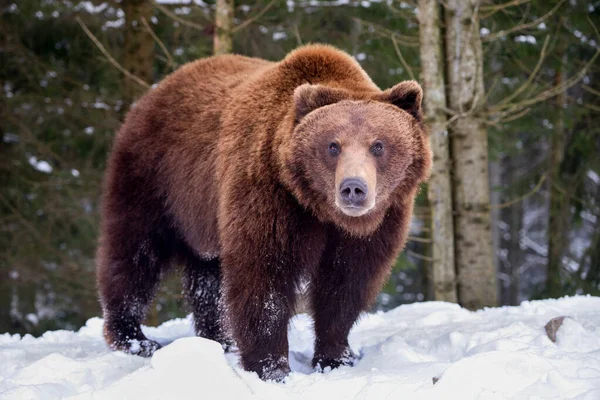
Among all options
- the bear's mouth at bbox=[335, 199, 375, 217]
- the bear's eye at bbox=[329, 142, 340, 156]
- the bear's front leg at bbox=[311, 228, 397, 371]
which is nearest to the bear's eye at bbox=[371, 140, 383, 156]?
the bear's eye at bbox=[329, 142, 340, 156]

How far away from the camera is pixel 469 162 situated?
288 inches

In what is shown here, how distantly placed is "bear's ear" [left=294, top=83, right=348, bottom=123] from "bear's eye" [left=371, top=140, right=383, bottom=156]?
426mm

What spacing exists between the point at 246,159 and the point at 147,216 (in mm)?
1440

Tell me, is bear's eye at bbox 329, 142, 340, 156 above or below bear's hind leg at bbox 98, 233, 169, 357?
above

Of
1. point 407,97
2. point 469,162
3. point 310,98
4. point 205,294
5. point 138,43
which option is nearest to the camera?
point 310,98

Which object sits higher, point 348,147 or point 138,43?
point 348,147

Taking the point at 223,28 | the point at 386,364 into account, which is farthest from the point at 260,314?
the point at 223,28

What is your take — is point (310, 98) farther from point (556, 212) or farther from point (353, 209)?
point (556, 212)

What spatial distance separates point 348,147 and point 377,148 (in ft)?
0.66

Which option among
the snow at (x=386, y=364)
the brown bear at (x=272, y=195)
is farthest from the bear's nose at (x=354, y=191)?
the snow at (x=386, y=364)

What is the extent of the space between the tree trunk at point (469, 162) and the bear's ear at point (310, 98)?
2.81m

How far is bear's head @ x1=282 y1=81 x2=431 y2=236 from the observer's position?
14.3 ft

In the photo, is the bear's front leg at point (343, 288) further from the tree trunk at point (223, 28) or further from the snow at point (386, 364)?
the tree trunk at point (223, 28)

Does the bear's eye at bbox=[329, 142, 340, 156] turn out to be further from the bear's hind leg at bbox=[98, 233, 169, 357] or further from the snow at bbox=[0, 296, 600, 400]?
the bear's hind leg at bbox=[98, 233, 169, 357]
